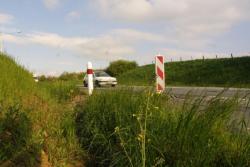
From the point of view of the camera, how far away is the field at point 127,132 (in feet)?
16.4

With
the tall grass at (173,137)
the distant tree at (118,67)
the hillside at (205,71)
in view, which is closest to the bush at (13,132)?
the tall grass at (173,137)

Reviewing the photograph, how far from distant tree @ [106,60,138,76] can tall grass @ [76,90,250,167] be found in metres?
62.1

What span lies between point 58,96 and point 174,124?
231 inches

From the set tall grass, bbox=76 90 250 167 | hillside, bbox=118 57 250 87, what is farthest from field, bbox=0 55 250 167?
hillside, bbox=118 57 250 87

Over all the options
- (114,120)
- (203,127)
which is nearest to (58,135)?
(114,120)

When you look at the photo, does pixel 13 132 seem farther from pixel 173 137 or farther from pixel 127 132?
pixel 173 137

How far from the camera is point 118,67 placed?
70188 mm

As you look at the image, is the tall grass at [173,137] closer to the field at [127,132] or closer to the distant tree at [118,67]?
the field at [127,132]

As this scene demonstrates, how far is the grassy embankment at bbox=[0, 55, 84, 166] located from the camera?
5422 millimetres

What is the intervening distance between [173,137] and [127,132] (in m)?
0.81

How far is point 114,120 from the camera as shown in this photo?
6.71 meters

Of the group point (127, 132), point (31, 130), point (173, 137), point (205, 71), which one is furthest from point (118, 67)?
point (173, 137)

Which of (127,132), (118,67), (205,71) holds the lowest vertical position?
(127,132)

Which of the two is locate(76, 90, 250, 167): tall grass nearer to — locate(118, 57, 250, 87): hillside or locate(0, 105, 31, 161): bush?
locate(0, 105, 31, 161): bush
